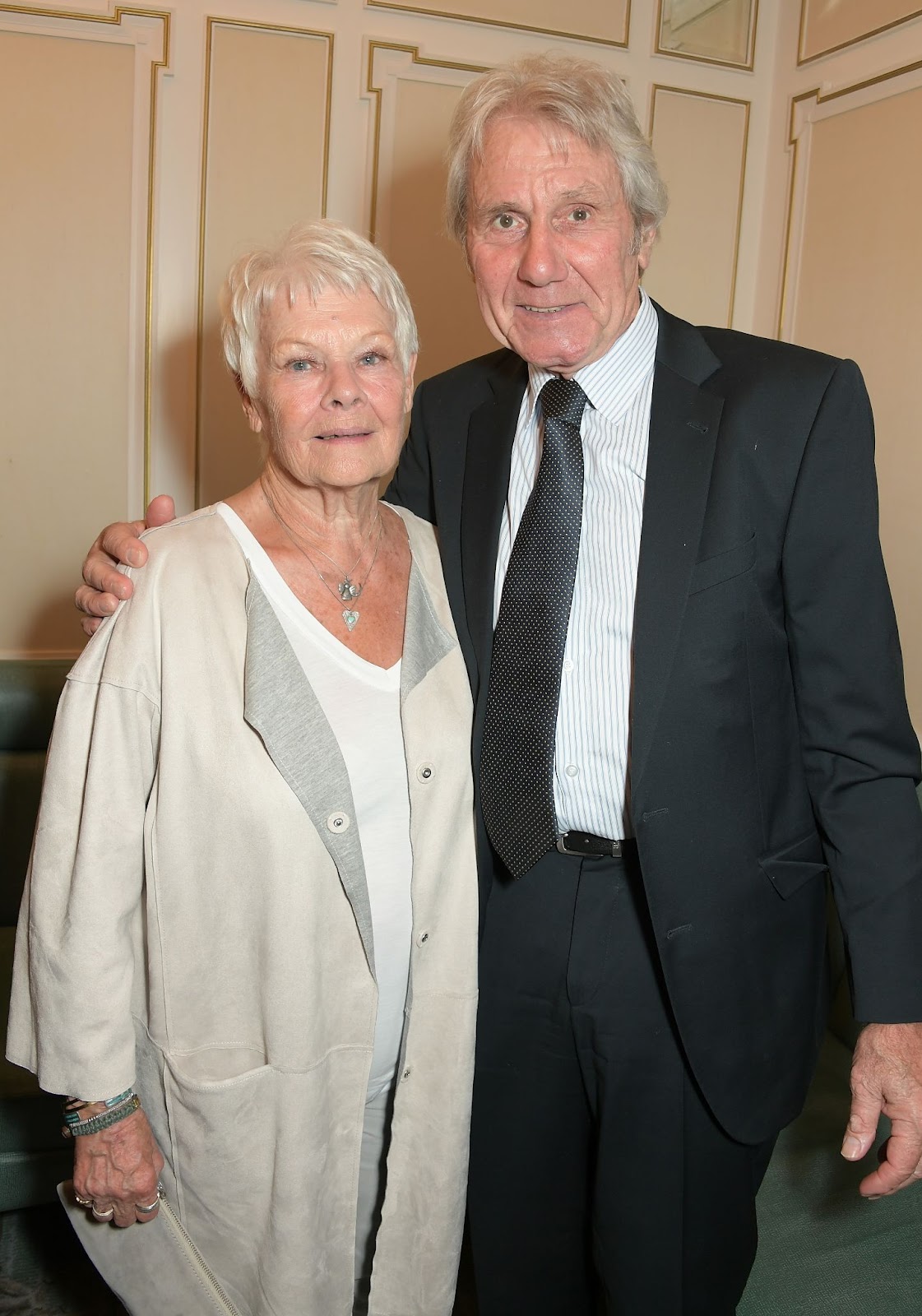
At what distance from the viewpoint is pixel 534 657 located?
1504 mm

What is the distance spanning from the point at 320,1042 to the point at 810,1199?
1.01 meters

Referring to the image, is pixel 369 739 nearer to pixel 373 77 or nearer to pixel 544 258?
pixel 544 258

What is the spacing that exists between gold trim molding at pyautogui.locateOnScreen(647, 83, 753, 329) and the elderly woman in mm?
2282

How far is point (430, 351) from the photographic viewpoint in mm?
3393

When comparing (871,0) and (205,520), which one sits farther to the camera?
(871,0)

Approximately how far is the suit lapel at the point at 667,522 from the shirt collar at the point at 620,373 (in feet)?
0.15

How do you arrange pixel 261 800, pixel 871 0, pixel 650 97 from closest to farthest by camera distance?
pixel 261 800, pixel 871 0, pixel 650 97

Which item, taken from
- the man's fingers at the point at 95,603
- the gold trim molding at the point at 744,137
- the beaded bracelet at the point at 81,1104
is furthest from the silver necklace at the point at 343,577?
the gold trim molding at the point at 744,137

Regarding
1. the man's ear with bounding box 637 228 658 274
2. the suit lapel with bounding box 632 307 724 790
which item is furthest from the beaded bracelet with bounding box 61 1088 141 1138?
the man's ear with bounding box 637 228 658 274

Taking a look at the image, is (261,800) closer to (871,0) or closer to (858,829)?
(858,829)

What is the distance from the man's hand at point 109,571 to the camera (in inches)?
55.2

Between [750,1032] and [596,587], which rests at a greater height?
[596,587]

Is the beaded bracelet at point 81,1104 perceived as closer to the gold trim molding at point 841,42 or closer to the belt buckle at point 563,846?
the belt buckle at point 563,846

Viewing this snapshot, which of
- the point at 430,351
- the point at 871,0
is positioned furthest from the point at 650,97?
the point at 430,351
